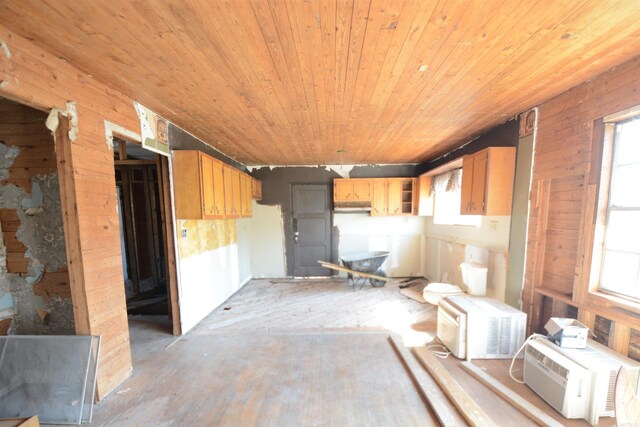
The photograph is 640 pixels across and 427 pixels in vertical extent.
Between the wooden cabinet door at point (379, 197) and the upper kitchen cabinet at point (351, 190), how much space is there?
0.11 meters

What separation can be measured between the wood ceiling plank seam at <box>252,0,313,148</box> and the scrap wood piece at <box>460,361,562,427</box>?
117 inches

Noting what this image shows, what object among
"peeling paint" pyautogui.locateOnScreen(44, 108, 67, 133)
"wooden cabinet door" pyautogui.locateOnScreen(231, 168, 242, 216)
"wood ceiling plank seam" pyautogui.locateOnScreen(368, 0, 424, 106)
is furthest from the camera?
"wooden cabinet door" pyautogui.locateOnScreen(231, 168, 242, 216)

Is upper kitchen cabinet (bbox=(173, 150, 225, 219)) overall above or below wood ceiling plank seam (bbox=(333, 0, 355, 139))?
below

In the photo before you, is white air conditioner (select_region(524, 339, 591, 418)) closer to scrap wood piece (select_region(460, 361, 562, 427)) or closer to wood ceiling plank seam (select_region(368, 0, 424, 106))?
scrap wood piece (select_region(460, 361, 562, 427))

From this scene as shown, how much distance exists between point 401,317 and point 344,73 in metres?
3.24

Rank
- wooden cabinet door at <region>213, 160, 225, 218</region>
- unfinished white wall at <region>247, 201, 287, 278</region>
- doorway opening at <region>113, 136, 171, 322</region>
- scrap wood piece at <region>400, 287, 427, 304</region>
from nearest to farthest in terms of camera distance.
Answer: wooden cabinet door at <region>213, 160, 225, 218</region> < scrap wood piece at <region>400, 287, 427, 304</region> < doorway opening at <region>113, 136, 171, 322</region> < unfinished white wall at <region>247, 201, 287, 278</region>

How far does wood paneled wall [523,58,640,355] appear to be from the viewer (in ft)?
5.64

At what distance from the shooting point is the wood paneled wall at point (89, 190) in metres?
1.44

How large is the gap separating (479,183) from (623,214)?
3.79 ft

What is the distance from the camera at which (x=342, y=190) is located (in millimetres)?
5094

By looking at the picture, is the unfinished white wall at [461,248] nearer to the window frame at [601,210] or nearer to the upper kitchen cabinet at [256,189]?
the window frame at [601,210]

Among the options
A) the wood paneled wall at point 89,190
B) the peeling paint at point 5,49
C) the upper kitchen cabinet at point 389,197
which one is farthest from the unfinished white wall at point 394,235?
the peeling paint at point 5,49

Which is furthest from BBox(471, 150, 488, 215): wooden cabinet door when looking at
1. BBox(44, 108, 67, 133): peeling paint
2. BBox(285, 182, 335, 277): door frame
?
BBox(44, 108, 67, 133): peeling paint

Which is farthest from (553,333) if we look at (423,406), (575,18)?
(575,18)
